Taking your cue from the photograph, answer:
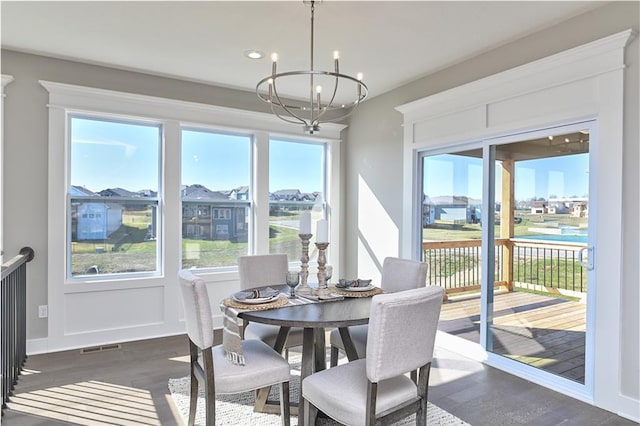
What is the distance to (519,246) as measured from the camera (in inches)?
133

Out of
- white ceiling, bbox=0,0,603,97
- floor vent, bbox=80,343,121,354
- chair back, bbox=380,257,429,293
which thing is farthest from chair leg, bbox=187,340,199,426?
white ceiling, bbox=0,0,603,97

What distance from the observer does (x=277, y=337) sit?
273 centimetres

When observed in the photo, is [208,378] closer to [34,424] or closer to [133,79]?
[34,424]

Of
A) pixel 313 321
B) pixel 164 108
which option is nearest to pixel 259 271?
pixel 313 321

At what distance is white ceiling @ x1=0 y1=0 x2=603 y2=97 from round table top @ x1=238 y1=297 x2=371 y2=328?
6.76ft

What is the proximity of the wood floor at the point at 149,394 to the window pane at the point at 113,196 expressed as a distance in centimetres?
98

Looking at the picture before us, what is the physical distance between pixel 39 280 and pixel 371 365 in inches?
138

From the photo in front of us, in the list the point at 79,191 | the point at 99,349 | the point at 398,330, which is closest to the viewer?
the point at 398,330

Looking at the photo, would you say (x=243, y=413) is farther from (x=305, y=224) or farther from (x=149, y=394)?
(x=305, y=224)

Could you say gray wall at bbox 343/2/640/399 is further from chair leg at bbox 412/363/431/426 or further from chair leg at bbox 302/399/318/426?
chair leg at bbox 302/399/318/426

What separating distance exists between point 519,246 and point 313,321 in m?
2.21

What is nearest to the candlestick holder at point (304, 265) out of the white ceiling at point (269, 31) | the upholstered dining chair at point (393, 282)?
the upholstered dining chair at point (393, 282)

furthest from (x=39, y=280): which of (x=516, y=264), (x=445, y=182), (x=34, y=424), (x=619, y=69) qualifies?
(x=619, y=69)

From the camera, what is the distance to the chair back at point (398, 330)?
5.90 feet
